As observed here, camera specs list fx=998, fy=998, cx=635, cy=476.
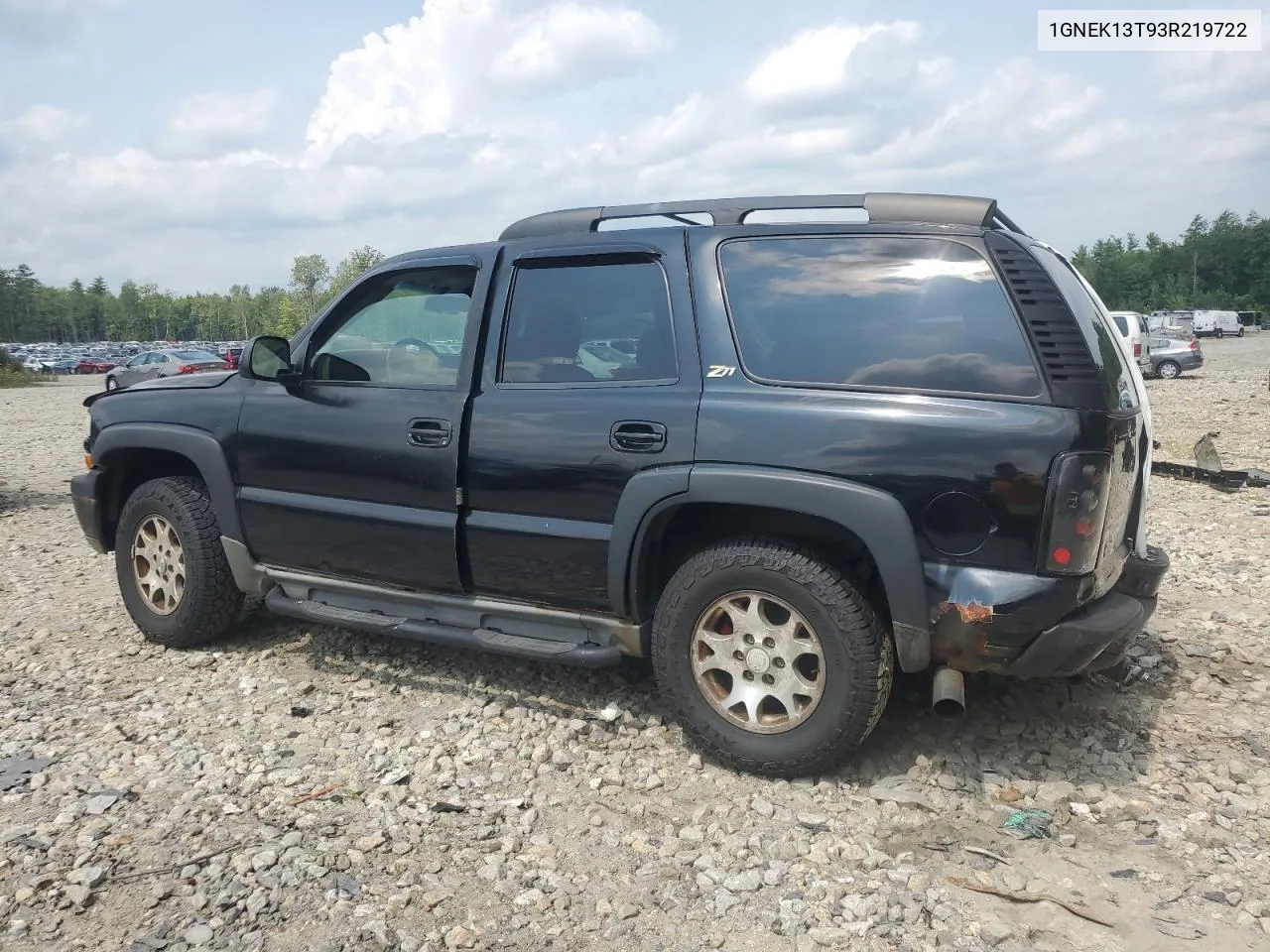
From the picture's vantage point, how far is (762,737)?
3.52 meters

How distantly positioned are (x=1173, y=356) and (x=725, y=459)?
87.9 feet

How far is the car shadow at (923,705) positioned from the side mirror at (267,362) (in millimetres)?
1391

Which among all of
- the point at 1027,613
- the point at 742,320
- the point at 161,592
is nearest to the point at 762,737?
the point at 1027,613

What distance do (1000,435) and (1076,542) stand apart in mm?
408

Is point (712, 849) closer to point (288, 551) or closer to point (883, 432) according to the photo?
point (883, 432)

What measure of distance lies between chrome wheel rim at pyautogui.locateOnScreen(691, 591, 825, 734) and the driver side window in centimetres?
151

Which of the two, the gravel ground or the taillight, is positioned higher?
the taillight

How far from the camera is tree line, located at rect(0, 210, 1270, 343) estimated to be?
82500mm

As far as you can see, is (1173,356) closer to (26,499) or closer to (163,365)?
(26,499)

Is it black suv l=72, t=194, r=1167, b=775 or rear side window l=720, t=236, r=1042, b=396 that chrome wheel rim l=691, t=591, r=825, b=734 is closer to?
black suv l=72, t=194, r=1167, b=775

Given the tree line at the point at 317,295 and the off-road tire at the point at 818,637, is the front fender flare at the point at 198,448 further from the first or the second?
the tree line at the point at 317,295

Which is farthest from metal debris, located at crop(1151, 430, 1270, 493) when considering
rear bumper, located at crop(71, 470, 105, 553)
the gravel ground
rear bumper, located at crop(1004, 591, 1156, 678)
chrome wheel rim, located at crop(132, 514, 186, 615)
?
rear bumper, located at crop(71, 470, 105, 553)

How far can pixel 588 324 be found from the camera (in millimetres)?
3992

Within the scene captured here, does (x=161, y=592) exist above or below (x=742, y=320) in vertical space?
below
